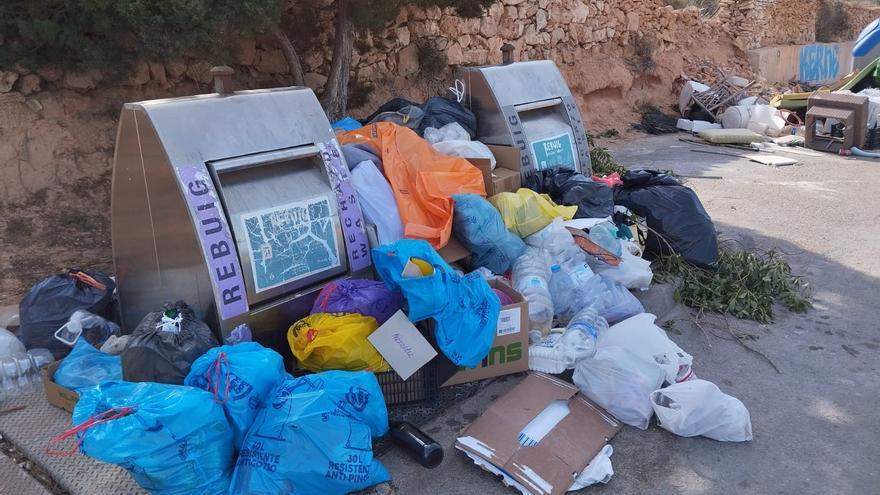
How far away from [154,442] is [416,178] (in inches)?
85.1

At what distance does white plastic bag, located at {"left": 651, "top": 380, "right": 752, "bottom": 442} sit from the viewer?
119 inches

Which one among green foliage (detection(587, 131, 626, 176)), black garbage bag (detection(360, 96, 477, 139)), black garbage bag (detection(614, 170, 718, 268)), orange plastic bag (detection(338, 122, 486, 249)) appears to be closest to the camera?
orange plastic bag (detection(338, 122, 486, 249))

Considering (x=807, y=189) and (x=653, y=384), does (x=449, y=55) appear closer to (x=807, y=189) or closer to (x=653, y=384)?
(x=807, y=189)

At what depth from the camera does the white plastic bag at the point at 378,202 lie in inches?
147

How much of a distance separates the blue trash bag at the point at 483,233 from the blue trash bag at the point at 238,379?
58.3 inches

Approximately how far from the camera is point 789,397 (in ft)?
11.4

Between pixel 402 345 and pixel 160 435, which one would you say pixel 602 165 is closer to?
pixel 402 345

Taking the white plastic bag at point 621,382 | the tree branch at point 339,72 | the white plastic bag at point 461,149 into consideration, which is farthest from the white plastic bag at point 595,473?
the tree branch at point 339,72

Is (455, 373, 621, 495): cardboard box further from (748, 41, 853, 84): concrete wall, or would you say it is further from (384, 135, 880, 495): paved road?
(748, 41, 853, 84): concrete wall

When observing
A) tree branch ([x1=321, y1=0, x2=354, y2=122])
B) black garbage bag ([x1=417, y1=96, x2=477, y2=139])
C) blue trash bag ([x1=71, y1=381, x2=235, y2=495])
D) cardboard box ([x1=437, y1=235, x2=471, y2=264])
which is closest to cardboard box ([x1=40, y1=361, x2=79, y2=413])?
blue trash bag ([x1=71, y1=381, x2=235, y2=495])

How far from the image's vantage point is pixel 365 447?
251 centimetres

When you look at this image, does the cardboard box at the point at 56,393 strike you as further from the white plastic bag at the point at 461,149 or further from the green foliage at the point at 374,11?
the green foliage at the point at 374,11

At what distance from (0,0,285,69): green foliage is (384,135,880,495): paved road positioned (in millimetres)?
2662

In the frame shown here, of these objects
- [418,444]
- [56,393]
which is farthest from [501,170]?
[56,393]
